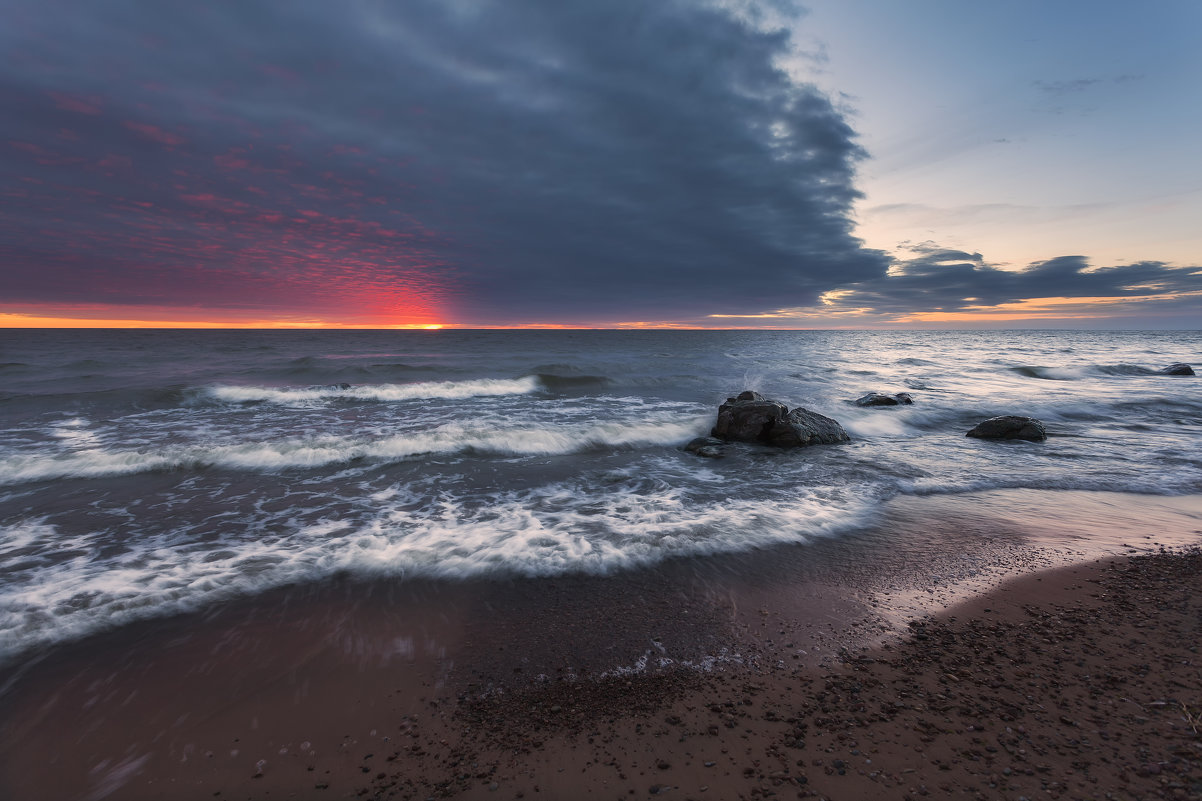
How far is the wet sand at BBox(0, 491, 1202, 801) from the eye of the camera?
2895 millimetres

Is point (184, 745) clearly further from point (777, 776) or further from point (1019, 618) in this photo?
point (1019, 618)

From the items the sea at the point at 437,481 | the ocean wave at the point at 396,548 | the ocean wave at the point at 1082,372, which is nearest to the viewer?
the ocean wave at the point at 396,548

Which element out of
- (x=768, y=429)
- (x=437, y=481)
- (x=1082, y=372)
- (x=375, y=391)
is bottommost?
(x=1082, y=372)

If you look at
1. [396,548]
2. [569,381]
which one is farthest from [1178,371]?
[396,548]

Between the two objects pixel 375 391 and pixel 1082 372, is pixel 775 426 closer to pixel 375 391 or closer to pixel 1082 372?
pixel 375 391

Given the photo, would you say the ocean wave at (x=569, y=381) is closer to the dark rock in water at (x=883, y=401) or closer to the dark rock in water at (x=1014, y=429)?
the dark rock in water at (x=883, y=401)

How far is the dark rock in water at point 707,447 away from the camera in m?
11.3

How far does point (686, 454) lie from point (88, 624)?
9.84 m

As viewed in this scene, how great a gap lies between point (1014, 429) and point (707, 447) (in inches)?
310

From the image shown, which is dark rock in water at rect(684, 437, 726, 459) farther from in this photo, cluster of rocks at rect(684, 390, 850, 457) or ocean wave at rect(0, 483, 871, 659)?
ocean wave at rect(0, 483, 871, 659)

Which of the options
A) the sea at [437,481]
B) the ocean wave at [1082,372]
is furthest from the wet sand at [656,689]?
the ocean wave at [1082,372]

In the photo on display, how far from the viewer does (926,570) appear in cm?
544

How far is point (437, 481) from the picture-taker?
9414 millimetres

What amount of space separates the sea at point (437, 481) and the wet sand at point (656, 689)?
720 millimetres
